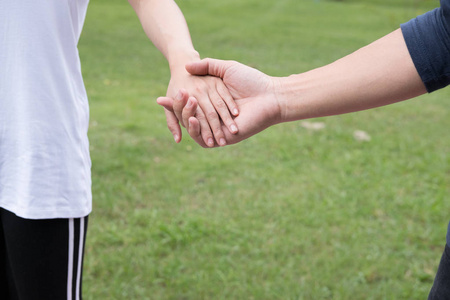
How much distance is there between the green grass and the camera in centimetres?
289

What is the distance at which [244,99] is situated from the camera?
198cm

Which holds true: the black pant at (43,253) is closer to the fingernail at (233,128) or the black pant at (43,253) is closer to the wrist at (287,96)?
the fingernail at (233,128)

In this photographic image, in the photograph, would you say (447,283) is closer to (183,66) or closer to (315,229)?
(183,66)

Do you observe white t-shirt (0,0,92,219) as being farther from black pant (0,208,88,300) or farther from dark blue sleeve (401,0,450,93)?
dark blue sleeve (401,0,450,93)

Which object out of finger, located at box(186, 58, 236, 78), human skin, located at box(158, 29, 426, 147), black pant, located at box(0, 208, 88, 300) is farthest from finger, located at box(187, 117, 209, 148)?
black pant, located at box(0, 208, 88, 300)

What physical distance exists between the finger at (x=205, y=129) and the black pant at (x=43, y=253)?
62 cm

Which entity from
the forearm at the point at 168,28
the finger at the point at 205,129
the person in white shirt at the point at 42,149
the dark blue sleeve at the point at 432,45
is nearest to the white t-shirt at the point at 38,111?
the person in white shirt at the point at 42,149

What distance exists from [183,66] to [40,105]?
2.49 feet

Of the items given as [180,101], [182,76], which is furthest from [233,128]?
[182,76]

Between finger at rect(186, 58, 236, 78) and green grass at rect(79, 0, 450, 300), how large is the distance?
4.49 ft

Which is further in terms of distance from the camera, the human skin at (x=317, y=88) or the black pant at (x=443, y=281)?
the human skin at (x=317, y=88)

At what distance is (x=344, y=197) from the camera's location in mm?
3791

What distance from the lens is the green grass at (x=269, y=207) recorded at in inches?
114

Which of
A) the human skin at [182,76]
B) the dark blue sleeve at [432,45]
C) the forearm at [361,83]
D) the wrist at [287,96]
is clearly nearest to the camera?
the dark blue sleeve at [432,45]
